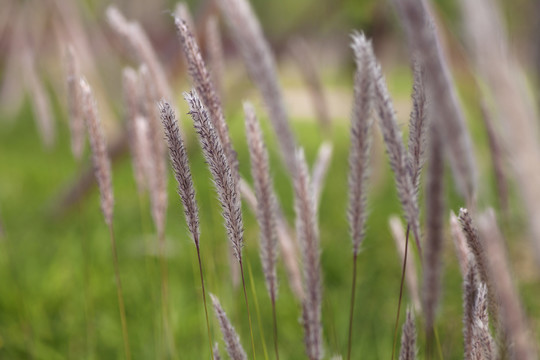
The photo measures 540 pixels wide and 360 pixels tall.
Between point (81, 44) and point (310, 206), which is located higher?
point (81, 44)

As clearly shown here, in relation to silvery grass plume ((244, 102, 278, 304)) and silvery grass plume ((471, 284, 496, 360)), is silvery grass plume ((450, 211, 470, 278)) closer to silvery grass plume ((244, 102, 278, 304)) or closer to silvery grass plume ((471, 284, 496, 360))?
silvery grass plume ((471, 284, 496, 360))

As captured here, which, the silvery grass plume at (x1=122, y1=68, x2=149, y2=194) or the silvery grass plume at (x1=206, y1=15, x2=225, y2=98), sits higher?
the silvery grass plume at (x1=206, y1=15, x2=225, y2=98)

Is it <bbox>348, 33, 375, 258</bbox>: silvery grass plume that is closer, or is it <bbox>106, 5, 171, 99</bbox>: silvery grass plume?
<bbox>348, 33, 375, 258</bbox>: silvery grass plume

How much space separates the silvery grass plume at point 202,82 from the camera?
725mm

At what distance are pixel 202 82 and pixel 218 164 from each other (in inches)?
6.8

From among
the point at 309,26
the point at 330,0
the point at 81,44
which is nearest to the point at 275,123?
the point at 81,44

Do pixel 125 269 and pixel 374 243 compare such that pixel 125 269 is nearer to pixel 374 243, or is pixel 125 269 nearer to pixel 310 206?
pixel 374 243

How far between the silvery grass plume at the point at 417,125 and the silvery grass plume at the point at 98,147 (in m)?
0.48

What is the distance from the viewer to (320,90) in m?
1.77

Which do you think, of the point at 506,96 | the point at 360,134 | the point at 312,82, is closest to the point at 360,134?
the point at 360,134

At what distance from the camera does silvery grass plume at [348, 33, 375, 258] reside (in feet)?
2.17

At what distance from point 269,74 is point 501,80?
448 millimetres

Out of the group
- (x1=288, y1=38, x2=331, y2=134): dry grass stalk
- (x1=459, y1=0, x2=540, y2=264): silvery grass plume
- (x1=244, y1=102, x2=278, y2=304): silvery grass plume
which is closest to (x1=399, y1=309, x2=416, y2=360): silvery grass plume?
(x1=244, y1=102, x2=278, y2=304): silvery grass plume

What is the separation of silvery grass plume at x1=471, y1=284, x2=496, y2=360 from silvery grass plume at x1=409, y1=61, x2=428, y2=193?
15 cm
